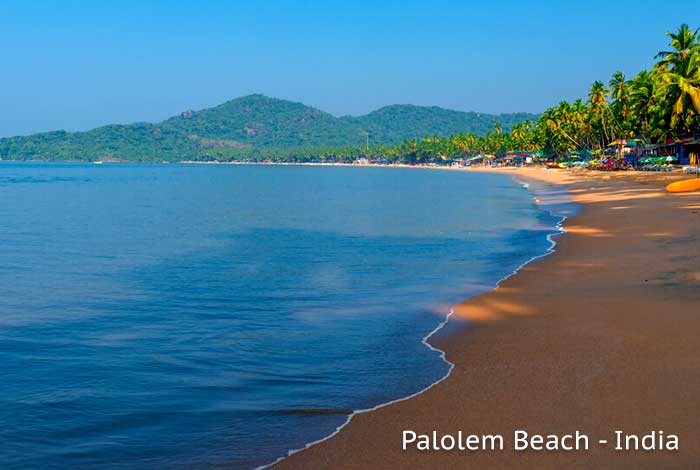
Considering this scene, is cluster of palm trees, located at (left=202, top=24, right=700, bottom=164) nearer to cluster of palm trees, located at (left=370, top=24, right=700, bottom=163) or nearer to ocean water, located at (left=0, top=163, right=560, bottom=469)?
cluster of palm trees, located at (left=370, top=24, right=700, bottom=163)

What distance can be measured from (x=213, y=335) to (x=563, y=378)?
6.32 metres

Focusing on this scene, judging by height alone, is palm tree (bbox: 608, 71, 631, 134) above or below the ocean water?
above

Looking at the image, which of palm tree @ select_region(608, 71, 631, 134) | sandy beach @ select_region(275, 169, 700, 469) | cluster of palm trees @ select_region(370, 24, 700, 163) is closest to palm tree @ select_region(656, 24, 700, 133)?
cluster of palm trees @ select_region(370, 24, 700, 163)

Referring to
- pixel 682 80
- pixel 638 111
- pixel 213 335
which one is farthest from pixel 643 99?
pixel 213 335

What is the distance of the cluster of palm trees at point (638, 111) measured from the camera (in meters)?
66.6

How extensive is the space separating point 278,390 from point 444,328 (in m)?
4.28

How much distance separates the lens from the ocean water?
793cm

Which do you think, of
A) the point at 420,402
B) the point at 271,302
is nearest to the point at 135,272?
the point at 271,302

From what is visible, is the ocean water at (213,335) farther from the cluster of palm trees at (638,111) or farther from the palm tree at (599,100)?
the palm tree at (599,100)

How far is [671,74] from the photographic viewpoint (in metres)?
67.8

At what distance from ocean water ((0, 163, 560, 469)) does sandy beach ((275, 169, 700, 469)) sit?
61cm

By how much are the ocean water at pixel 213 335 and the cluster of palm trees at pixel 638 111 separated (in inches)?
1764

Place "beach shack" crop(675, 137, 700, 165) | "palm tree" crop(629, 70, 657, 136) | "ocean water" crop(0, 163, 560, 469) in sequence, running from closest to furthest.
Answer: "ocean water" crop(0, 163, 560, 469) < "beach shack" crop(675, 137, 700, 165) < "palm tree" crop(629, 70, 657, 136)

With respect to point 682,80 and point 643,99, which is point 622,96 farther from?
point 682,80
